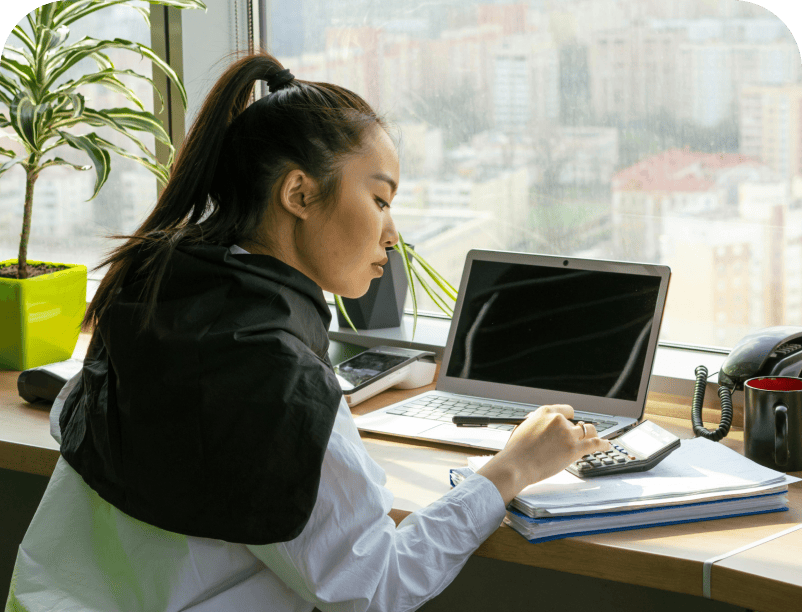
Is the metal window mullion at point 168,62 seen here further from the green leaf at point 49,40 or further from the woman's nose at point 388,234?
the woman's nose at point 388,234

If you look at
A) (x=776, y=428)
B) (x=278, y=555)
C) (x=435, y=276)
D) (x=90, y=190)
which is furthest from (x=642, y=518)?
(x=90, y=190)

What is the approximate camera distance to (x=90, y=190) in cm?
234

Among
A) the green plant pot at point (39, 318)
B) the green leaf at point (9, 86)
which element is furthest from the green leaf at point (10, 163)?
the green plant pot at point (39, 318)

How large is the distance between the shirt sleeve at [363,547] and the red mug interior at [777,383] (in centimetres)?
49

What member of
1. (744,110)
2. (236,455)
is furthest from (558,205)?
(236,455)

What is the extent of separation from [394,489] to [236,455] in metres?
0.34

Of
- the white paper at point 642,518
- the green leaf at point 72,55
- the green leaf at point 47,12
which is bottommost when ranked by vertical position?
the white paper at point 642,518

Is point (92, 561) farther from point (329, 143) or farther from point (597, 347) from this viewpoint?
point (597, 347)

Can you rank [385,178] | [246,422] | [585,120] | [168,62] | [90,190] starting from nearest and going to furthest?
[246,422] < [385,178] < [585,120] < [168,62] < [90,190]

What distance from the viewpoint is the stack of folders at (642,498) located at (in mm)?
948

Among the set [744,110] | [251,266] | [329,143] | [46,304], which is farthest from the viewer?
[46,304]

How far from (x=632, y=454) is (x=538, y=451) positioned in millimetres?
155

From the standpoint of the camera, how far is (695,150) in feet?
5.29

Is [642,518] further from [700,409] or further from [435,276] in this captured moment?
[435,276]
